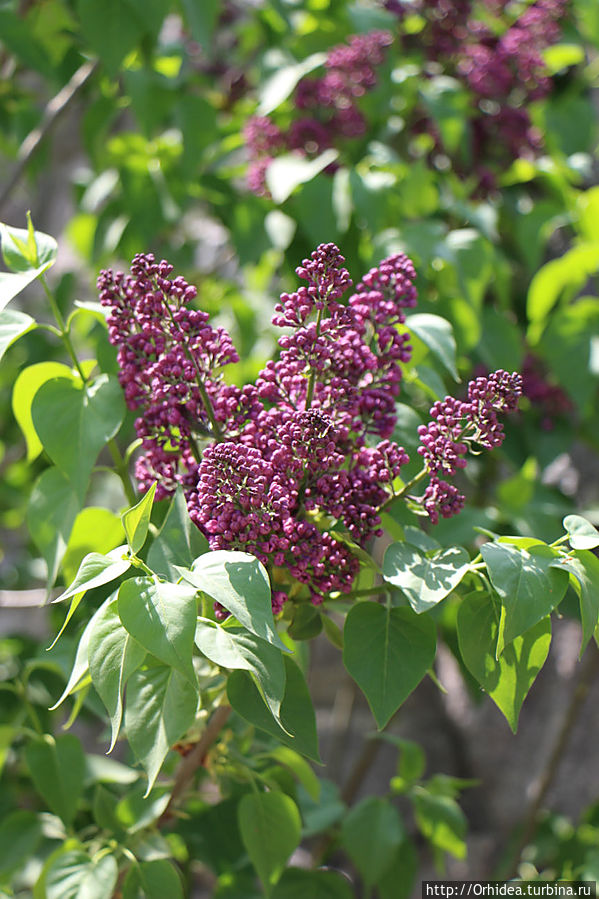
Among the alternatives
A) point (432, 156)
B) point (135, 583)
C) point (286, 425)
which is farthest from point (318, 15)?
point (135, 583)

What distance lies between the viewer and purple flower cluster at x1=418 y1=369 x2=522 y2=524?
0.55 m

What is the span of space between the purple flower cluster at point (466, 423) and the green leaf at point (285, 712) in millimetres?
156

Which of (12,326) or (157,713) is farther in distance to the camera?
(12,326)

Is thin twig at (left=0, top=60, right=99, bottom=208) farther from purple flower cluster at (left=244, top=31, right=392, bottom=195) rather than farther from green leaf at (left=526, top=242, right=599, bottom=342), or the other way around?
green leaf at (left=526, top=242, right=599, bottom=342)

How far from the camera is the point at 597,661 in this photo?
1329 mm

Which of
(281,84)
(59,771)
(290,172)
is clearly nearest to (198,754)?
(59,771)

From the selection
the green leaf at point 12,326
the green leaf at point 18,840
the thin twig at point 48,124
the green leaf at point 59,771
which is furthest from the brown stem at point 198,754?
the thin twig at point 48,124

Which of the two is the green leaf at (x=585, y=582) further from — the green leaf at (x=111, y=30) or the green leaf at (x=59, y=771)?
the green leaf at (x=111, y=30)

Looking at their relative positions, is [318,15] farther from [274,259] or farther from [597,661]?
[597,661]

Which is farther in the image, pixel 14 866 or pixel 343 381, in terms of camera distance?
pixel 14 866

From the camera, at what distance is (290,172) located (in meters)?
1.15

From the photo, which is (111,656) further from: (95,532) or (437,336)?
(437,336)

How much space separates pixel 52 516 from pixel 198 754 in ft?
0.76

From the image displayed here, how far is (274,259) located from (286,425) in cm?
102
